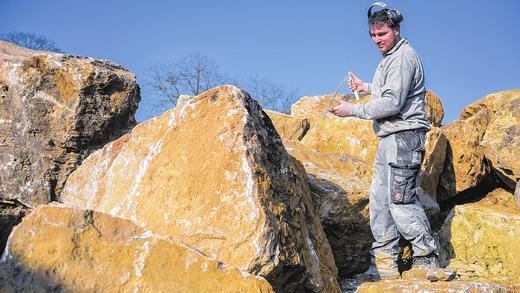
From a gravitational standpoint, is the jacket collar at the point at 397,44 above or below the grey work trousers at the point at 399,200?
above

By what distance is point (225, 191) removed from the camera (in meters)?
3.86

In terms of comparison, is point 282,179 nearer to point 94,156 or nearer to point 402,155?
point 402,155

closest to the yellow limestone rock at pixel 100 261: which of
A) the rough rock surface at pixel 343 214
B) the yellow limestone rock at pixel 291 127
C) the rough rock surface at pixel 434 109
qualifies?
the rough rock surface at pixel 343 214

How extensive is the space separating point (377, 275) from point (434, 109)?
17.9 feet

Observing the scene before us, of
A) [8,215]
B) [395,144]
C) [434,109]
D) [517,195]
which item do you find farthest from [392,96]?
[434,109]

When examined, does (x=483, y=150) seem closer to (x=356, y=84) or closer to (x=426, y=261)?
(x=356, y=84)

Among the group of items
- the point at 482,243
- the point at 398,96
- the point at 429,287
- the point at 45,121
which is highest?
the point at 45,121

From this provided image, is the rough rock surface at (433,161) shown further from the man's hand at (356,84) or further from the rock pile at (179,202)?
the man's hand at (356,84)

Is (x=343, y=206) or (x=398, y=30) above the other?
(x=398, y=30)

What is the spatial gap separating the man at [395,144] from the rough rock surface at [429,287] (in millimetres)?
556

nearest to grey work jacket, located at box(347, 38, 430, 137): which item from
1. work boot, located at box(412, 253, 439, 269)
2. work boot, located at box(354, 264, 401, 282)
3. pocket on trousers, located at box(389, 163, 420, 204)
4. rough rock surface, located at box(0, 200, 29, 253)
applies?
pocket on trousers, located at box(389, 163, 420, 204)

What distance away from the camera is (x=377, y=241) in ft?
17.8

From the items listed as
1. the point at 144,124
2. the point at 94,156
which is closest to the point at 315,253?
the point at 144,124

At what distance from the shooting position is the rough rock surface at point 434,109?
10.0m
